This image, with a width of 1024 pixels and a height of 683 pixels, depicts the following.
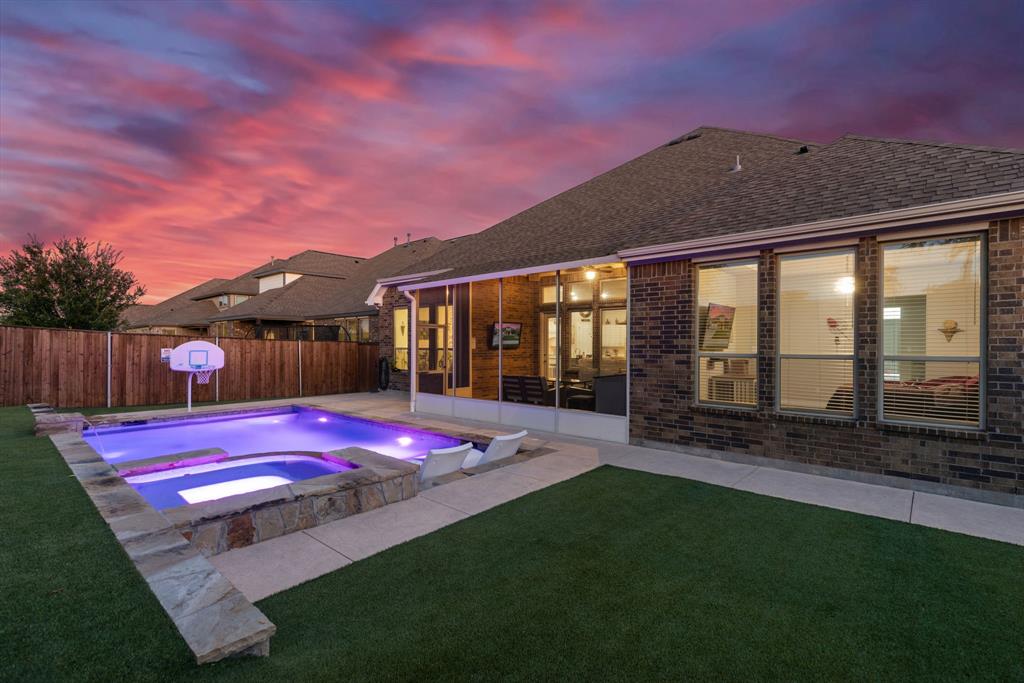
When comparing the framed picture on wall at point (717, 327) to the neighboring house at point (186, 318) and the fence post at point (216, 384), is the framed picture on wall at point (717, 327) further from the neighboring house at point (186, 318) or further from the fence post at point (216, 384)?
the neighboring house at point (186, 318)

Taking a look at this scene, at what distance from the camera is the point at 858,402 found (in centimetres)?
583

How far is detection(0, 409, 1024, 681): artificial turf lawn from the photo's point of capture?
2309 mm

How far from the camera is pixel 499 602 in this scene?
2955mm

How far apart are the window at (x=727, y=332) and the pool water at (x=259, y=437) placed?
4628mm

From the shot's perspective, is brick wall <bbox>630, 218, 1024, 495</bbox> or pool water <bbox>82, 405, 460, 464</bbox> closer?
brick wall <bbox>630, 218, 1024, 495</bbox>

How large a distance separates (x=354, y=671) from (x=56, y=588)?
6.58 feet

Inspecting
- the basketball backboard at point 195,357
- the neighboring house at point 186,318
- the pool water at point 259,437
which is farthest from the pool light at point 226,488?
the neighboring house at point 186,318

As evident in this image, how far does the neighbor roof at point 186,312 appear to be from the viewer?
29.0 metres

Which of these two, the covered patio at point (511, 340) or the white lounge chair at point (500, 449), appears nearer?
the white lounge chair at point (500, 449)

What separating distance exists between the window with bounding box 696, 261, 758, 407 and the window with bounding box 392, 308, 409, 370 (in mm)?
11695

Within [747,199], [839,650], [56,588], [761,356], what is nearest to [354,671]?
[56,588]

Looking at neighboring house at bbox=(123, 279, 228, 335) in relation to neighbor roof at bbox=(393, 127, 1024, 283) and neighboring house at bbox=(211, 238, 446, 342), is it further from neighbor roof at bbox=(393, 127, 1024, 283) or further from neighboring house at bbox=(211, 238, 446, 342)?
neighbor roof at bbox=(393, 127, 1024, 283)

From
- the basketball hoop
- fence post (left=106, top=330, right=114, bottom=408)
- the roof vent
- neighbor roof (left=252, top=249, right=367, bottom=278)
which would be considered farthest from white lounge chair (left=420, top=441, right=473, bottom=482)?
neighbor roof (left=252, top=249, right=367, bottom=278)

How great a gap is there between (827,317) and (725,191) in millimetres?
3452
